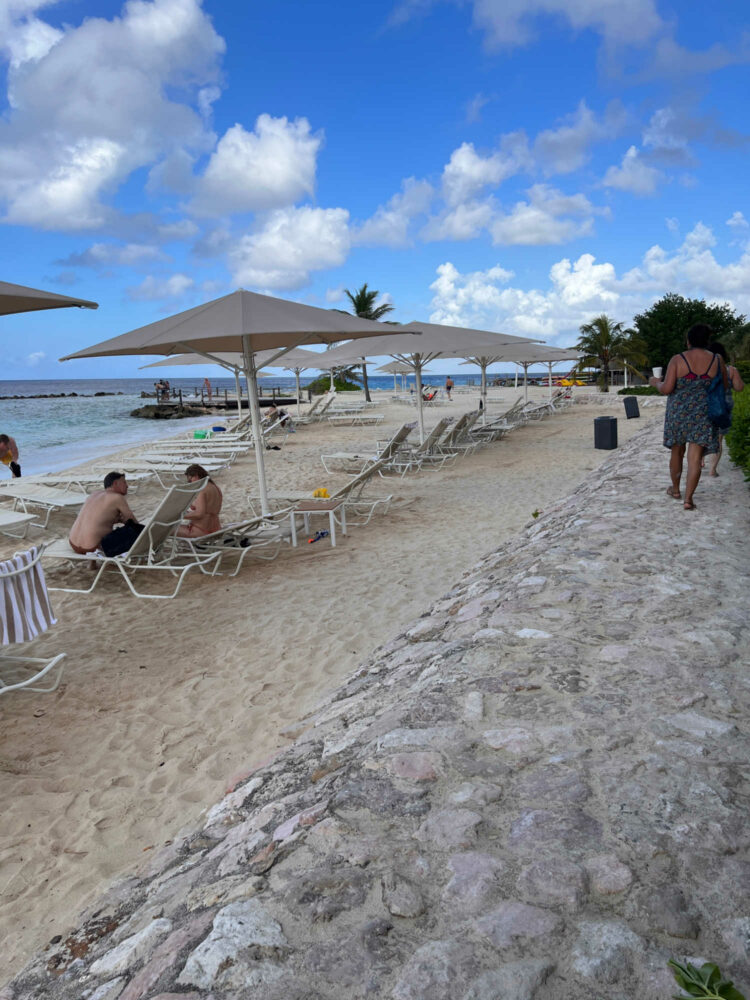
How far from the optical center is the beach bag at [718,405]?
4.39 metres

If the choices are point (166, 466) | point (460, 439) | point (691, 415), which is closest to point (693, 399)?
point (691, 415)

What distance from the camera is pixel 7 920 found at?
208 cm

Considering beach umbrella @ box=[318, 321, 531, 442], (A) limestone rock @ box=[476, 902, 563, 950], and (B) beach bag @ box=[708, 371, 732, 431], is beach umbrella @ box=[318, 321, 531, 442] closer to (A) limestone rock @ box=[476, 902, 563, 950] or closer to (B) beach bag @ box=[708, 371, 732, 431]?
(B) beach bag @ box=[708, 371, 732, 431]

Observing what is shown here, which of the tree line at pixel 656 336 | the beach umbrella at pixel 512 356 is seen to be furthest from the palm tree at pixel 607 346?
the beach umbrella at pixel 512 356

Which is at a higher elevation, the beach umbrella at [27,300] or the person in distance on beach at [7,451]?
the beach umbrella at [27,300]

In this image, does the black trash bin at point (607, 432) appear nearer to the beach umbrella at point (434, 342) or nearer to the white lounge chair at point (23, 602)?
the beach umbrella at point (434, 342)

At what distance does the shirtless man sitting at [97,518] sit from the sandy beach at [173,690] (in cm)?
45

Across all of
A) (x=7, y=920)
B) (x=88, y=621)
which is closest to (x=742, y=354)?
(x=88, y=621)

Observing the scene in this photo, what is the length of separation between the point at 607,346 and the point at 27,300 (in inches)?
1213

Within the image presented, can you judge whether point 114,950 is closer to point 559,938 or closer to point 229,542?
point 559,938

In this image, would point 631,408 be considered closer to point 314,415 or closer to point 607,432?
point 607,432

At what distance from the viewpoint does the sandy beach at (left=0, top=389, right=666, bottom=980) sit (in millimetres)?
2398

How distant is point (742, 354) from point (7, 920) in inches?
1291

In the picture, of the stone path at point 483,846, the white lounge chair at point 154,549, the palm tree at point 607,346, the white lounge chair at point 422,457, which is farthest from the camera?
the palm tree at point 607,346
